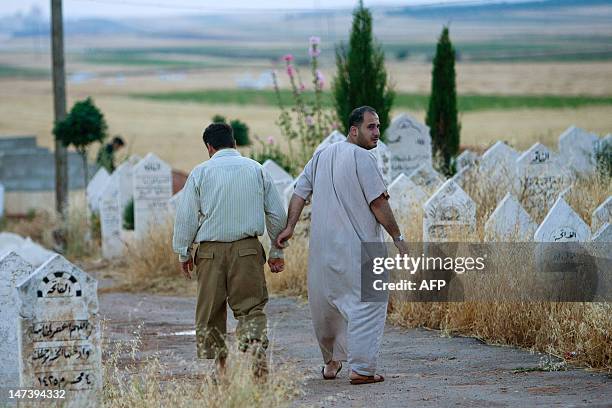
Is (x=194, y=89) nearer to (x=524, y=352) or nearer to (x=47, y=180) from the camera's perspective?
(x=47, y=180)

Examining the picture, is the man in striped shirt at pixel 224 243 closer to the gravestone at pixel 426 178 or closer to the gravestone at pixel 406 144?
the gravestone at pixel 426 178

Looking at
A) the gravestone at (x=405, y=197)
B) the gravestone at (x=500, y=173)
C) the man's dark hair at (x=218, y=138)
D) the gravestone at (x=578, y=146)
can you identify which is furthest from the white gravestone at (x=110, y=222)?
the man's dark hair at (x=218, y=138)

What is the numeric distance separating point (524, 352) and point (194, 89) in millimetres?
95907

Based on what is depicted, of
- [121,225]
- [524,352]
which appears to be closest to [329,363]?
[524,352]

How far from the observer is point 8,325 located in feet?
25.6

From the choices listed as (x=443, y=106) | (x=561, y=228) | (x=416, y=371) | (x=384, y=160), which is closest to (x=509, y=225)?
(x=561, y=228)

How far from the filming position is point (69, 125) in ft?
64.0

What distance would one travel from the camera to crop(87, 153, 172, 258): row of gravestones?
16125 mm

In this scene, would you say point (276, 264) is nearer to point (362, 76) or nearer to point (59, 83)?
point (362, 76)

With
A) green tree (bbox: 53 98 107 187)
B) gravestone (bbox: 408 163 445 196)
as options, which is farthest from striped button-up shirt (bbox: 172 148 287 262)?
green tree (bbox: 53 98 107 187)

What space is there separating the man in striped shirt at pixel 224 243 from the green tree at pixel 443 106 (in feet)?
36.8

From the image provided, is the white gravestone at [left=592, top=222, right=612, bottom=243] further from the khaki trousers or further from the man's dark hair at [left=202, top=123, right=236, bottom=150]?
the man's dark hair at [left=202, top=123, right=236, bottom=150]

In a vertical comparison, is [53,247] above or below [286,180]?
below

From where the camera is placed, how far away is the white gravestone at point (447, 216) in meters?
10.6
